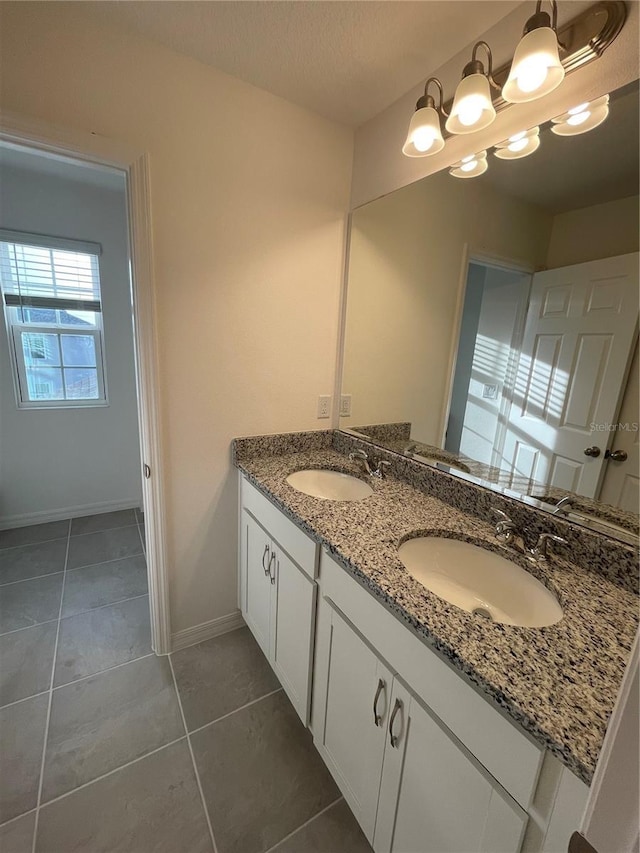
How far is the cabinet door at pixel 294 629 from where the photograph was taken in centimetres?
119

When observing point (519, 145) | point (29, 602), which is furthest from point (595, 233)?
point (29, 602)

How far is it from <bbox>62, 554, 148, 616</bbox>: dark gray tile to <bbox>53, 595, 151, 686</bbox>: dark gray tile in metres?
0.07

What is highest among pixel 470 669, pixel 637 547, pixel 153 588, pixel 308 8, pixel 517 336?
pixel 308 8

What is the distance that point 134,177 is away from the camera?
125 centimetres

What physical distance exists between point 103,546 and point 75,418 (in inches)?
39.8

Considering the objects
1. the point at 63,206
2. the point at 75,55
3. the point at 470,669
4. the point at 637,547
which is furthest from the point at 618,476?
the point at 63,206

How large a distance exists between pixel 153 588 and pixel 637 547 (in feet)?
5.73

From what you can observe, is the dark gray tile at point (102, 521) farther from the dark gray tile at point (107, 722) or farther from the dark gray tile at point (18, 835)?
the dark gray tile at point (18, 835)

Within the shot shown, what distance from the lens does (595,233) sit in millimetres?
944

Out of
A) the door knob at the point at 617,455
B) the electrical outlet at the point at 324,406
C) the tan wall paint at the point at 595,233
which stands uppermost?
the tan wall paint at the point at 595,233

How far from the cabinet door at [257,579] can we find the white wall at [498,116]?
1551mm

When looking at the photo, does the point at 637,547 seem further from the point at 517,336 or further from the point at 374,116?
the point at 374,116

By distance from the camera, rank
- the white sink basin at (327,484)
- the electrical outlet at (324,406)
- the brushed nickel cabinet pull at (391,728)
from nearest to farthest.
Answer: the brushed nickel cabinet pull at (391,728), the white sink basin at (327,484), the electrical outlet at (324,406)

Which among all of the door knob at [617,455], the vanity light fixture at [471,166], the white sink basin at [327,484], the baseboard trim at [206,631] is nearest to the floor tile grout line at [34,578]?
the baseboard trim at [206,631]
